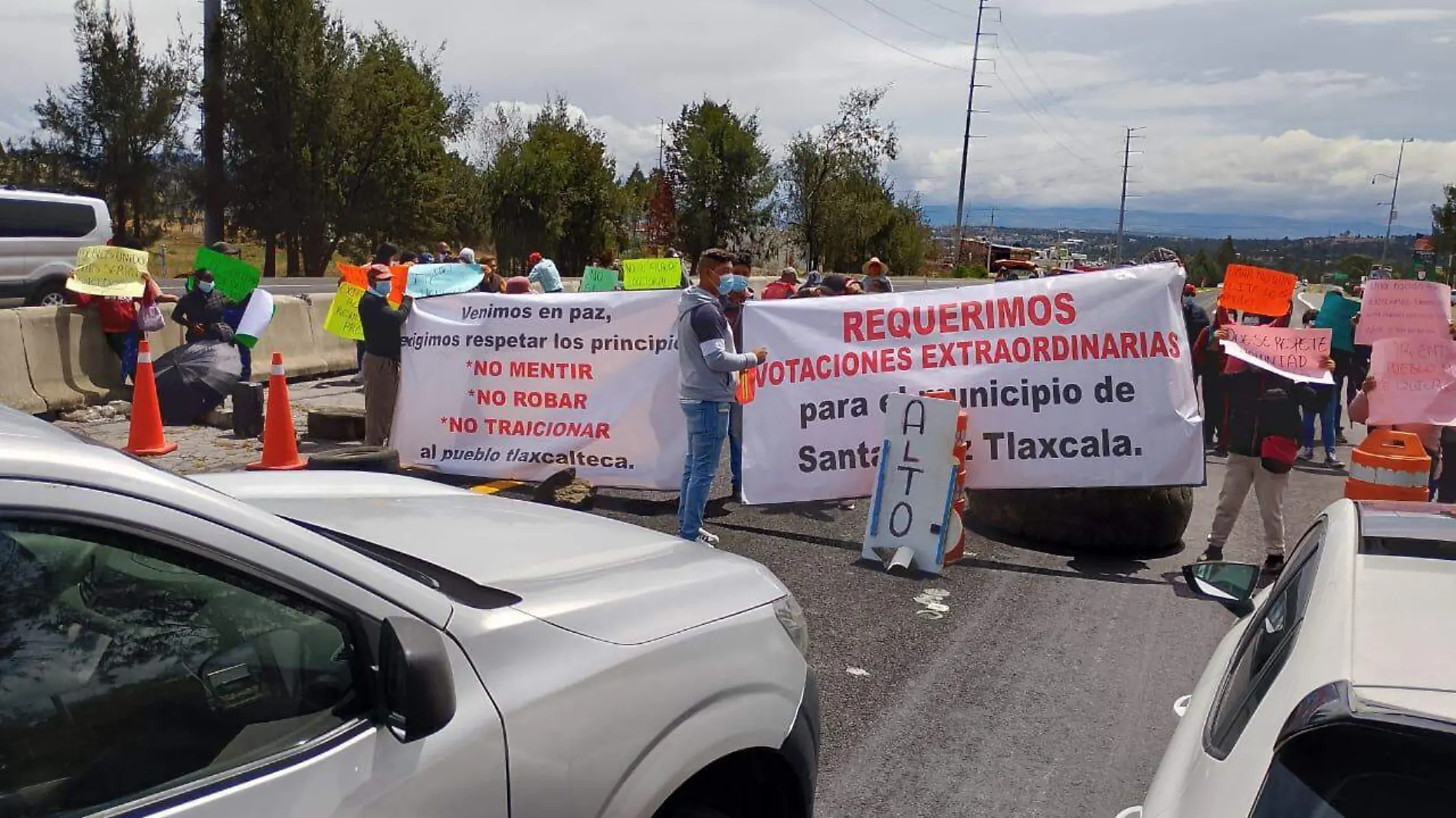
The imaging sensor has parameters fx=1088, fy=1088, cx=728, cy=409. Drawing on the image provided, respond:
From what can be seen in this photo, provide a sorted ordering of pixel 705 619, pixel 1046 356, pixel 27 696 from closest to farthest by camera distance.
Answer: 1. pixel 27 696
2. pixel 705 619
3. pixel 1046 356

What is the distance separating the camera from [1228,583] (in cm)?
323

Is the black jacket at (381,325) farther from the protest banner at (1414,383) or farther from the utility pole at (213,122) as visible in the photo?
the utility pole at (213,122)

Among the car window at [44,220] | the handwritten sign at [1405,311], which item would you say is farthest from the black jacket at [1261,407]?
the car window at [44,220]

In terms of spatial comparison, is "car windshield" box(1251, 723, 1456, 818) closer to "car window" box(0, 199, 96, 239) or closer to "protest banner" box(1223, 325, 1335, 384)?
"protest banner" box(1223, 325, 1335, 384)

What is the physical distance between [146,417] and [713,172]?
135 ft

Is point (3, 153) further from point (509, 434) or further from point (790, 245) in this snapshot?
point (509, 434)

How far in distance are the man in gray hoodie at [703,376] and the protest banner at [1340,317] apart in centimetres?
823

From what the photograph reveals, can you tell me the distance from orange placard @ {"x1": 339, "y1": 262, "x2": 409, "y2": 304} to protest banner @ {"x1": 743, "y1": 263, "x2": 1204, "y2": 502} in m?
3.58

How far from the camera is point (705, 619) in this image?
2635mm

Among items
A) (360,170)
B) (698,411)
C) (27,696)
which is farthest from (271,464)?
(360,170)

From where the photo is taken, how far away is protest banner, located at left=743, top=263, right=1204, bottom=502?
292 inches

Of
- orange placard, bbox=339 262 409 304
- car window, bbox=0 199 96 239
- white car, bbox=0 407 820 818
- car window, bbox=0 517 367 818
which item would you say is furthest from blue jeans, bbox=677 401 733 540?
car window, bbox=0 199 96 239

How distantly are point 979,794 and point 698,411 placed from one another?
11.3ft

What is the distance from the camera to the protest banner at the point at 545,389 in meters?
8.64
